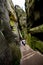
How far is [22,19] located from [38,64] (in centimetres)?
2195

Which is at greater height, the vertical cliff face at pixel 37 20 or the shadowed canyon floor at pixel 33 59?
the vertical cliff face at pixel 37 20

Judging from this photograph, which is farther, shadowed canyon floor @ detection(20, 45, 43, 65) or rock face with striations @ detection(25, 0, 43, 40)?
shadowed canyon floor @ detection(20, 45, 43, 65)

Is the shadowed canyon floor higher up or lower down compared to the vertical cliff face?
lower down

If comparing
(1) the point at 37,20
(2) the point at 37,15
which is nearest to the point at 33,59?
(1) the point at 37,20

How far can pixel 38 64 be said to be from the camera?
4.02m

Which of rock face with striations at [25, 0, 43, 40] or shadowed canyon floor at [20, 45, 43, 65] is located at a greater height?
rock face with striations at [25, 0, 43, 40]

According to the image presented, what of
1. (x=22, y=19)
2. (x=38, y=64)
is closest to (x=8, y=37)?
(x=38, y=64)

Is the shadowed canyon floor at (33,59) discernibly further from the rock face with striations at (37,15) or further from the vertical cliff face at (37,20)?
the rock face with striations at (37,15)

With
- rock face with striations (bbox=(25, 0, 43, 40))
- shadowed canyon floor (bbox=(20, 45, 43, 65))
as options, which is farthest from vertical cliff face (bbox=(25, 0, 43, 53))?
shadowed canyon floor (bbox=(20, 45, 43, 65))

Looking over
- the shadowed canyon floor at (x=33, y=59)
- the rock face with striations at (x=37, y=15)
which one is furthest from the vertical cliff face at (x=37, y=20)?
the shadowed canyon floor at (x=33, y=59)

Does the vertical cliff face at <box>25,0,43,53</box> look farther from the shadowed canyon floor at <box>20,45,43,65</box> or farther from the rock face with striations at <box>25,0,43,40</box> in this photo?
the shadowed canyon floor at <box>20,45,43,65</box>

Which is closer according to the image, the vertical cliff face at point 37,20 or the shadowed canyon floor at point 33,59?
the vertical cliff face at point 37,20

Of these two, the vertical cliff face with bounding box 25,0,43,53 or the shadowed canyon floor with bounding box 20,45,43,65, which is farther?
the shadowed canyon floor with bounding box 20,45,43,65

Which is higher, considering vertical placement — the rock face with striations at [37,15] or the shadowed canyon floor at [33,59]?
the rock face with striations at [37,15]
